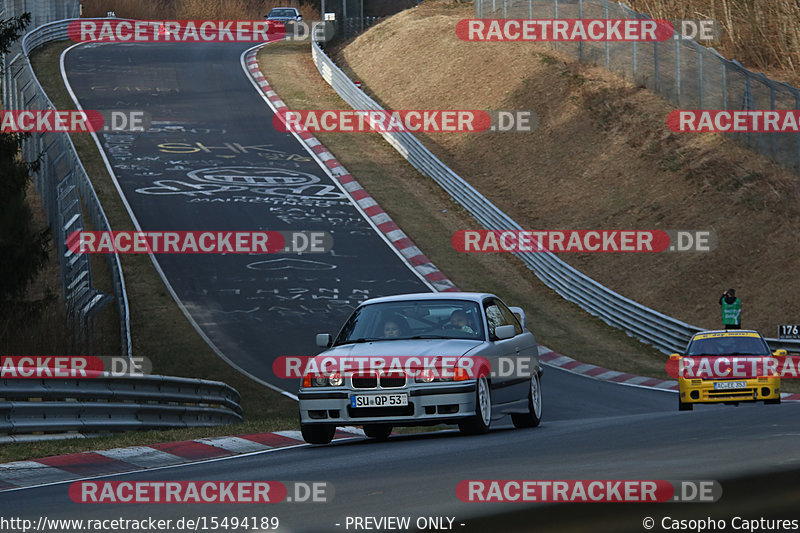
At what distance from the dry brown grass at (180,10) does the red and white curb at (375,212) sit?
33118 millimetres

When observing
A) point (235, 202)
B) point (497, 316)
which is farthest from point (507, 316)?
point (235, 202)

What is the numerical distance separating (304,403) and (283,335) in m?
13.2

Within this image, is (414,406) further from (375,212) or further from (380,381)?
(375,212)

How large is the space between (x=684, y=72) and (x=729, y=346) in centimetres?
1989

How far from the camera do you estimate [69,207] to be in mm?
26438

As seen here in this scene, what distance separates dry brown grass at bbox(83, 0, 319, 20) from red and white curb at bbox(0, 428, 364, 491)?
68.9m

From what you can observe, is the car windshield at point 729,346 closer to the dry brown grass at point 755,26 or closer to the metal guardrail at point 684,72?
the metal guardrail at point 684,72

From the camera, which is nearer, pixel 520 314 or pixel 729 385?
pixel 520 314

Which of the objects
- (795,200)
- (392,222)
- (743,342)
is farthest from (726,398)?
(392,222)

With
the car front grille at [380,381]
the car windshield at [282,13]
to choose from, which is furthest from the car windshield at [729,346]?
the car windshield at [282,13]

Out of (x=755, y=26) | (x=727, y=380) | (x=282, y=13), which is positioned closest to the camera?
(x=727, y=380)

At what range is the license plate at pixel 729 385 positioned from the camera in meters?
17.7

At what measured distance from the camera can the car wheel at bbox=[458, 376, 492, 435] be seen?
11.4 m

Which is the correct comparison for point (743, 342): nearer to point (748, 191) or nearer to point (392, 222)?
point (748, 191)
